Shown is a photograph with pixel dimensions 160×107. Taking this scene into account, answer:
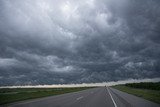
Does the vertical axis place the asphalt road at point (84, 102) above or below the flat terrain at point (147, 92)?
below

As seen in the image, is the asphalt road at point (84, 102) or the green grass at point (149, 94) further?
the green grass at point (149, 94)

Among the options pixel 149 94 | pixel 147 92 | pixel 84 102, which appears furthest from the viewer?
pixel 147 92

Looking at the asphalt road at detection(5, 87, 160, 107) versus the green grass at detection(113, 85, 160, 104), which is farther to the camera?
the green grass at detection(113, 85, 160, 104)

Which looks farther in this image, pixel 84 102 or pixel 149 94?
pixel 149 94

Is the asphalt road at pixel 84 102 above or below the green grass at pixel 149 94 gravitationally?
below

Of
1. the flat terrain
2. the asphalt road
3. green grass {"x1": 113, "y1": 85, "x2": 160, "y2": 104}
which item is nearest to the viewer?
the asphalt road

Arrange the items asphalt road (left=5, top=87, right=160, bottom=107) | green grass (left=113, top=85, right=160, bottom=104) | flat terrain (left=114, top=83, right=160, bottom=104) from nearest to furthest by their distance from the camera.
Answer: asphalt road (left=5, top=87, right=160, bottom=107) < green grass (left=113, top=85, right=160, bottom=104) < flat terrain (left=114, top=83, right=160, bottom=104)

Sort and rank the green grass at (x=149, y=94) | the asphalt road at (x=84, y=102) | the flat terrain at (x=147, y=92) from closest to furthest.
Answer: the asphalt road at (x=84, y=102) < the green grass at (x=149, y=94) < the flat terrain at (x=147, y=92)

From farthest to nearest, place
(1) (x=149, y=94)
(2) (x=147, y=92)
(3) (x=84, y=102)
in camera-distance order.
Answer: (2) (x=147, y=92)
(1) (x=149, y=94)
(3) (x=84, y=102)

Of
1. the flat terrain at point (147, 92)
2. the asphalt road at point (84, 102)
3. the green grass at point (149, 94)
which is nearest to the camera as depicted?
the asphalt road at point (84, 102)

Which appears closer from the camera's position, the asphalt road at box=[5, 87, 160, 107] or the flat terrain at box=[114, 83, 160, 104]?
A: the asphalt road at box=[5, 87, 160, 107]

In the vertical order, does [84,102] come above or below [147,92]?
below

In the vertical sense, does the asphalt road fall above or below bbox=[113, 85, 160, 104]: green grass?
below

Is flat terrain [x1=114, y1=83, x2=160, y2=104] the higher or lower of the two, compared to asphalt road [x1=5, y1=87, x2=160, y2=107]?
higher
